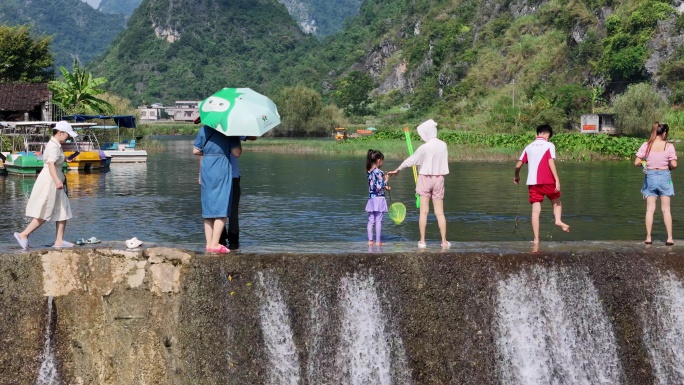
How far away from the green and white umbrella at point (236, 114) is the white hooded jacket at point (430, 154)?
2.07 metres

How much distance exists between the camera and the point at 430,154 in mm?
11523

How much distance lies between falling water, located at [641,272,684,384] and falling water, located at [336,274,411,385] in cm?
325

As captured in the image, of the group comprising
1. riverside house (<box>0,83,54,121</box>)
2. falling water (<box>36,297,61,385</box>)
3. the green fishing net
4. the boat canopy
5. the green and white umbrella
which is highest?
riverside house (<box>0,83,54,121</box>)

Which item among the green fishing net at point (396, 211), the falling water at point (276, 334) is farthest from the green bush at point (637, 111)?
the falling water at point (276, 334)

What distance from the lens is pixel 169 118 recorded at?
627ft

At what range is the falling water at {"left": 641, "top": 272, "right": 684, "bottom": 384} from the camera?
10852 millimetres

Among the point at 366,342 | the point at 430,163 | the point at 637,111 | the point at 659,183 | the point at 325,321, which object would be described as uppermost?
the point at 637,111

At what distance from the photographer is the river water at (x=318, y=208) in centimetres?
1817

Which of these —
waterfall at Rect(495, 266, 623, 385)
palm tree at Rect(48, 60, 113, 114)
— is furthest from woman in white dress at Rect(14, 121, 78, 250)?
palm tree at Rect(48, 60, 113, 114)

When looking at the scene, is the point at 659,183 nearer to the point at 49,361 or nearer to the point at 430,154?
the point at 430,154

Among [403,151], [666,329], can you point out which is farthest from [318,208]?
[403,151]

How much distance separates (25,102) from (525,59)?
65.6m

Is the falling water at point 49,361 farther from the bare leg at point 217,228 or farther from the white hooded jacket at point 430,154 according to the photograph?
the white hooded jacket at point 430,154

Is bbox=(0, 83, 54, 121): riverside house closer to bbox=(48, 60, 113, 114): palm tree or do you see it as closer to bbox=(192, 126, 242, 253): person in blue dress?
bbox=(48, 60, 113, 114): palm tree
